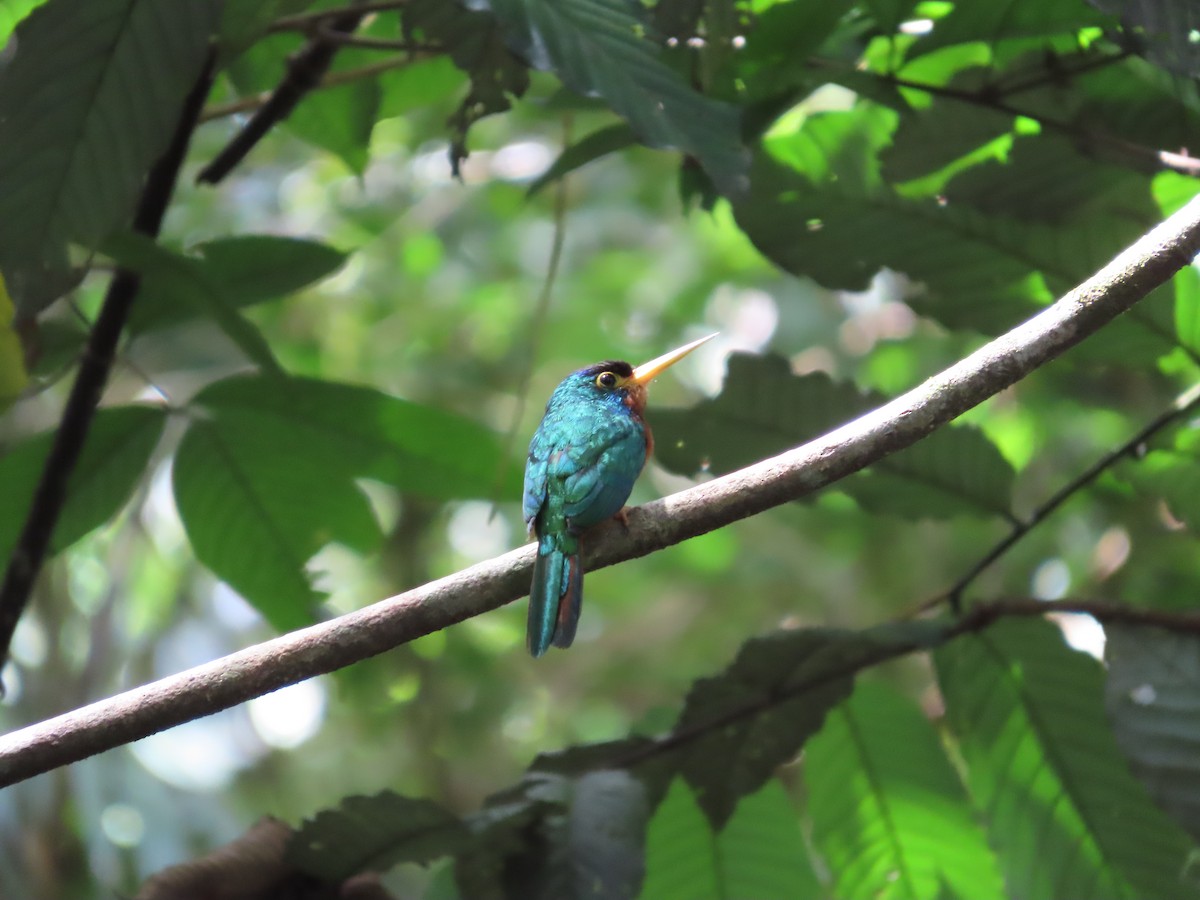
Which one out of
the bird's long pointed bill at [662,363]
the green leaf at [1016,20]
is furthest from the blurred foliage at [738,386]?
the bird's long pointed bill at [662,363]

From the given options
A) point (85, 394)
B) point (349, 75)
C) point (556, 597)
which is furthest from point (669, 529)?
point (349, 75)

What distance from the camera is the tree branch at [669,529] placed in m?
1.19

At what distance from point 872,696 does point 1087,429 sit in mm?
3039

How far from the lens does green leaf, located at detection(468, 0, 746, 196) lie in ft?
4.81

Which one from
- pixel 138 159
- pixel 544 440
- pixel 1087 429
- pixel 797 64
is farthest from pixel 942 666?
pixel 1087 429

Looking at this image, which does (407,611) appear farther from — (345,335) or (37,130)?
(345,335)

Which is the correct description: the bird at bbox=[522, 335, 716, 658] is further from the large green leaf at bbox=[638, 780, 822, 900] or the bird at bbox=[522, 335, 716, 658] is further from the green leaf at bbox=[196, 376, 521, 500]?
the large green leaf at bbox=[638, 780, 822, 900]

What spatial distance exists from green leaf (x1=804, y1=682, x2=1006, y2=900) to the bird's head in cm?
74

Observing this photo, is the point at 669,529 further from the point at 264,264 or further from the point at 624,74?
the point at 264,264

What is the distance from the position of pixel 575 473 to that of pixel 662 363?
0.43 meters

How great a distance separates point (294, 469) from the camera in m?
1.98

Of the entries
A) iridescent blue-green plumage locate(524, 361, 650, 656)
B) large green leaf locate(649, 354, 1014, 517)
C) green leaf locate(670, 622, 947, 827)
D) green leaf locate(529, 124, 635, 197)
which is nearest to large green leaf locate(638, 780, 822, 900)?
green leaf locate(670, 622, 947, 827)

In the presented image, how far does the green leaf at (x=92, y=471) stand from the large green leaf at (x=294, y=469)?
0.07 m

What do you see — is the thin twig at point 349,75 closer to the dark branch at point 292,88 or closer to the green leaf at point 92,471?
the dark branch at point 292,88
